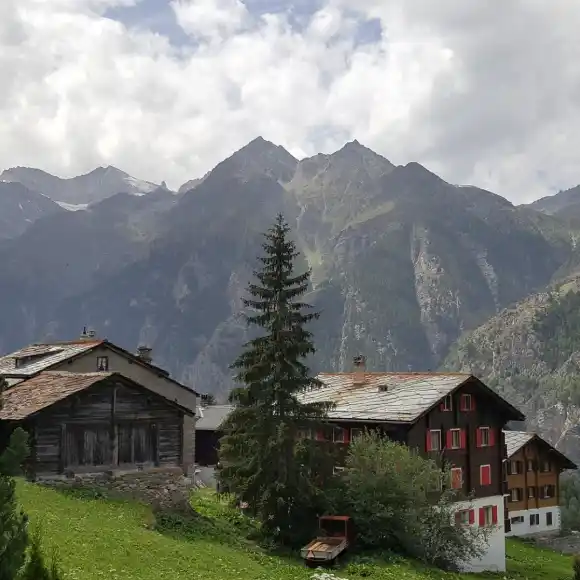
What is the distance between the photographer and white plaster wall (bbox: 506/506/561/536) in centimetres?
7744

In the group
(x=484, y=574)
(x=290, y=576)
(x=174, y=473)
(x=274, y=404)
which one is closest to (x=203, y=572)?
(x=290, y=576)

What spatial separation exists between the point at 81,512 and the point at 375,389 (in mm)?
26685

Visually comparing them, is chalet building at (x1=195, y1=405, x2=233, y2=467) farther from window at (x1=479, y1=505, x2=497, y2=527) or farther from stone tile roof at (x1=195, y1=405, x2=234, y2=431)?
window at (x1=479, y1=505, x2=497, y2=527)

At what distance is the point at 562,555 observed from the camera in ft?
214

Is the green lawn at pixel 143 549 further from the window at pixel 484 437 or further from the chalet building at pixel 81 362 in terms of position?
the window at pixel 484 437

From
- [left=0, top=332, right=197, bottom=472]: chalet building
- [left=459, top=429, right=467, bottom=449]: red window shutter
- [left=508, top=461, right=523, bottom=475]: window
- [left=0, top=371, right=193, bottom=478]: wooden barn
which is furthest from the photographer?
[left=508, top=461, right=523, bottom=475]: window

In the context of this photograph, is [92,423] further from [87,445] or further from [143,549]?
[143,549]

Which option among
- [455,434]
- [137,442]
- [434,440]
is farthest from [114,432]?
[455,434]

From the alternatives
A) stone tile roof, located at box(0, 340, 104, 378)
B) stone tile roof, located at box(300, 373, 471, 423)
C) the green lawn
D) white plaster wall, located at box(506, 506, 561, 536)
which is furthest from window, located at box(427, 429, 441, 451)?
white plaster wall, located at box(506, 506, 561, 536)

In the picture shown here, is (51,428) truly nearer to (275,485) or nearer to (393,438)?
(275,485)

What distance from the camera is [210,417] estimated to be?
252 ft

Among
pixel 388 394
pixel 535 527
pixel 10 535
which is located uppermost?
pixel 388 394

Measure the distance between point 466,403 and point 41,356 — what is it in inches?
1093

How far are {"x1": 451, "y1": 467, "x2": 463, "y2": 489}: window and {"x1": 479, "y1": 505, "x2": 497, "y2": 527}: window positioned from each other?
284 centimetres
